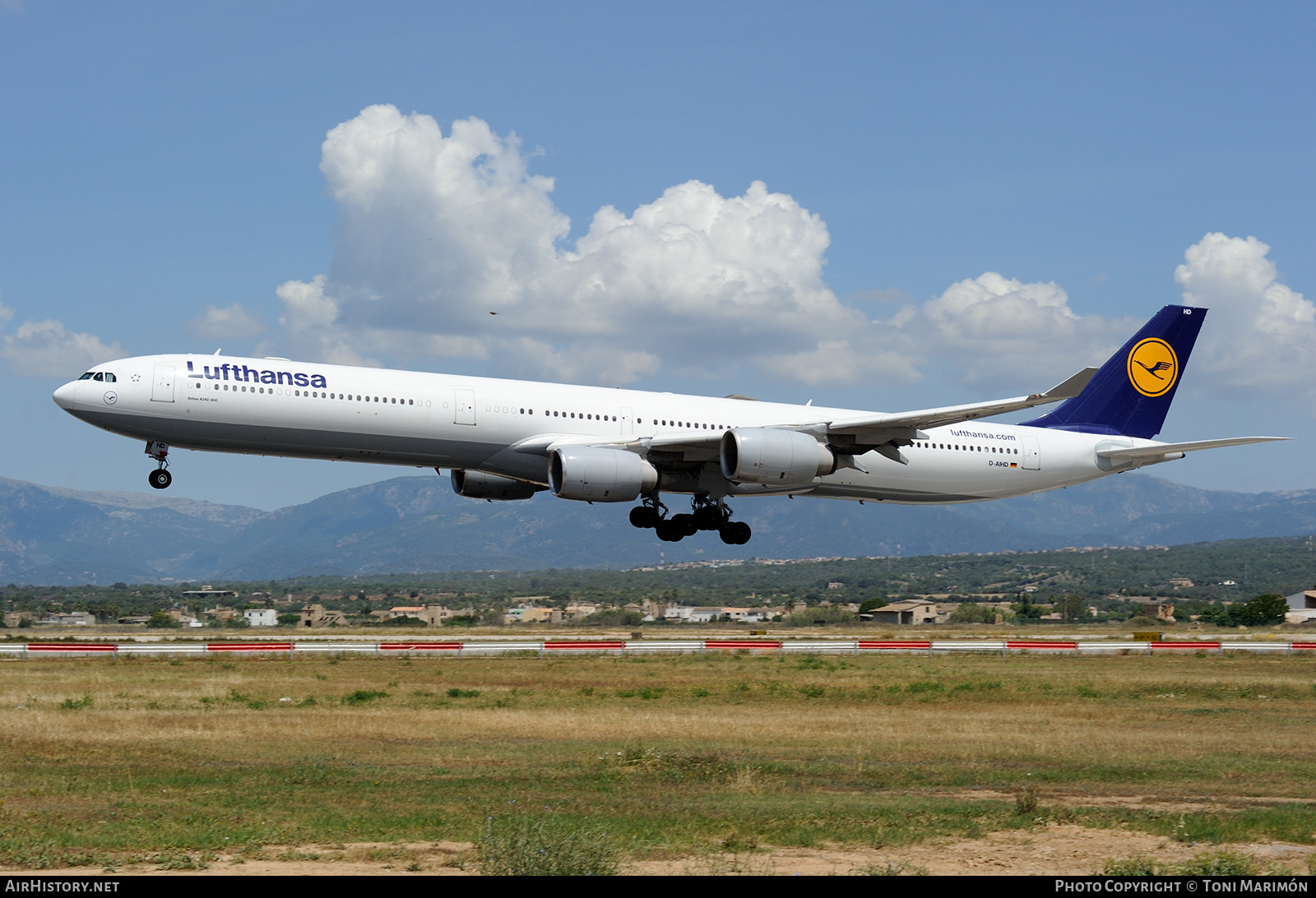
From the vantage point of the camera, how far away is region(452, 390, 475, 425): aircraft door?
3878cm

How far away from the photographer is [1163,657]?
56344mm

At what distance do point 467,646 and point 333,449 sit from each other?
2027 cm

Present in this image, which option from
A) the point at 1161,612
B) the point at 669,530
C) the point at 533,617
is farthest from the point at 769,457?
the point at 1161,612

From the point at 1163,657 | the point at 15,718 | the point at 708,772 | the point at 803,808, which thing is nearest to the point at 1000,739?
the point at 708,772

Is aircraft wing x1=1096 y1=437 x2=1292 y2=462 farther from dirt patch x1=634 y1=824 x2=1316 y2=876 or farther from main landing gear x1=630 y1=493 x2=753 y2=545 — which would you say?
dirt patch x1=634 y1=824 x2=1316 y2=876

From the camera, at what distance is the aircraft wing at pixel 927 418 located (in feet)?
121

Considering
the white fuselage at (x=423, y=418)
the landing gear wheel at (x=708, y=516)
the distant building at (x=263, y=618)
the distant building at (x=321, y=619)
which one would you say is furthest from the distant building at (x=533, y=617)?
the white fuselage at (x=423, y=418)

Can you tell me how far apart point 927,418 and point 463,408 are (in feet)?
46.2

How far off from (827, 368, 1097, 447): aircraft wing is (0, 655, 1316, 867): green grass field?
26.5ft

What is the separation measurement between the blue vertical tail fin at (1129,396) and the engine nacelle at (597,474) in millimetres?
18887

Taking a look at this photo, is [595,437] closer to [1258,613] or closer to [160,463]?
[160,463]

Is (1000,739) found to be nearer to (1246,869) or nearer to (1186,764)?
(1186,764)

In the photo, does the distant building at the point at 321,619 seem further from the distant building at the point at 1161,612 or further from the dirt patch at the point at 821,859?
the dirt patch at the point at 821,859
